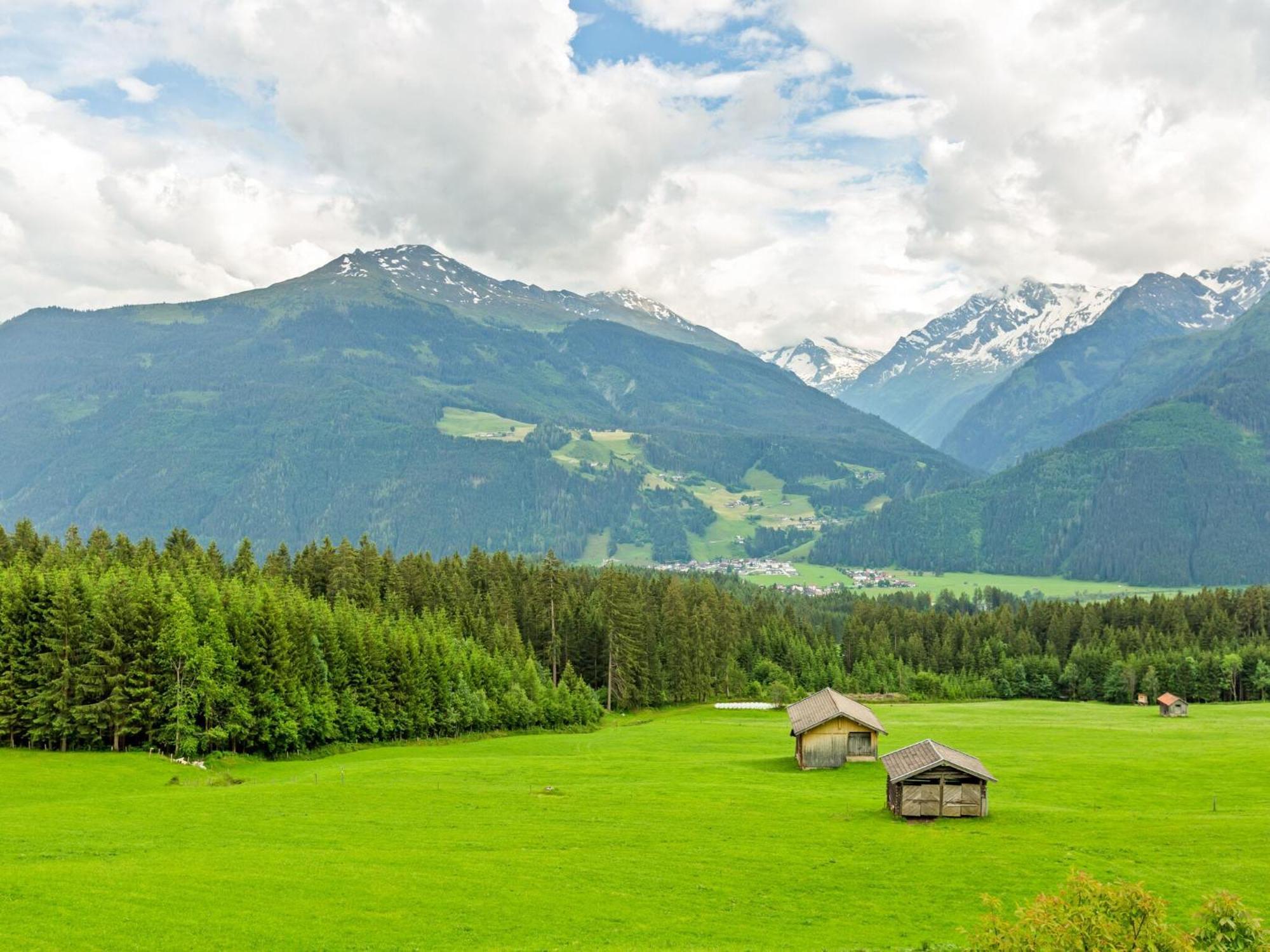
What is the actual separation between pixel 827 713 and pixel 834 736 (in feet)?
8.04

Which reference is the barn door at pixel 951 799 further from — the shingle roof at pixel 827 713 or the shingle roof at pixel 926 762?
the shingle roof at pixel 827 713

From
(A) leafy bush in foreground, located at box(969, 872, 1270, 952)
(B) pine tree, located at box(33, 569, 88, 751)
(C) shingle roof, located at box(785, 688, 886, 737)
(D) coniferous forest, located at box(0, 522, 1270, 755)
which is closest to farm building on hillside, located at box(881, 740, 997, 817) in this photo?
(C) shingle roof, located at box(785, 688, 886, 737)

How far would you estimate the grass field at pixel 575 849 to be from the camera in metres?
39.1

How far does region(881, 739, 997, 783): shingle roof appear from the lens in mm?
60781

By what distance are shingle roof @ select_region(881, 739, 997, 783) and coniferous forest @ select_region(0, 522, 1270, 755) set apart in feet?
181

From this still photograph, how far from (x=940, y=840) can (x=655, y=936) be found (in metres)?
23.1

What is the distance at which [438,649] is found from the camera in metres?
110

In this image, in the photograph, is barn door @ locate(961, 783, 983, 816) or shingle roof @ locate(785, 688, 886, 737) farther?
shingle roof @ locate(785, 688, 886, 737)

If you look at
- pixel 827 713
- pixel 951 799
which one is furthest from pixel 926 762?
pixel 827 713

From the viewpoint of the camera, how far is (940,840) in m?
55.3

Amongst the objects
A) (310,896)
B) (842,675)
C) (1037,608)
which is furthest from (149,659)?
(1037,608)

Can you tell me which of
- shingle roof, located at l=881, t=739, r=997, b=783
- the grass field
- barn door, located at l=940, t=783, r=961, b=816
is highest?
shingle roof, located at l=881, t=739, r=997, b=783

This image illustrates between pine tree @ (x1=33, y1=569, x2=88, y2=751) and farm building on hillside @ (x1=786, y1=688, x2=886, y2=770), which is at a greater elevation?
pine tree @ (x1=33, y1=569, x2=88, y2=751)

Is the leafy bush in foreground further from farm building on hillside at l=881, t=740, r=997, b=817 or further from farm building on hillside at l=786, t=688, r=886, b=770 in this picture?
farm building on hillside at l=786, t=688, r=886, b=770
